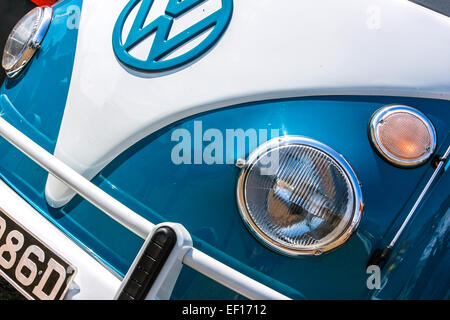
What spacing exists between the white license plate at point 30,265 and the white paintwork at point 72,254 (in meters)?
0.02

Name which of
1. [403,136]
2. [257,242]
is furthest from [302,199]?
[403,136]

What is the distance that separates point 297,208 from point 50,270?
78 centimetres

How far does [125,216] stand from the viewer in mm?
1408

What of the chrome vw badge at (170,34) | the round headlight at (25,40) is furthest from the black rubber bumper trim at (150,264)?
the round headlight at (25,40)

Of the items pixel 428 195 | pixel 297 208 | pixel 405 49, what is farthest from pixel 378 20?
A: pixel 297 208

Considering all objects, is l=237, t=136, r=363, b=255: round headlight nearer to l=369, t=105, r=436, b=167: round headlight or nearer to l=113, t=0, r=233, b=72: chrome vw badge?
l=369, t=105, r=436, b=167: round headlight

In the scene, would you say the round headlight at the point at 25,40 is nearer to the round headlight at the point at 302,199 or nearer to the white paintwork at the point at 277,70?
the white paintwork at the point at 277,70

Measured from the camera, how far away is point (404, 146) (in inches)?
56.7

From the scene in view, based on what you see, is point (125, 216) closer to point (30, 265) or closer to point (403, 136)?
point (30, 265)

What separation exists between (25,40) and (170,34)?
73cm

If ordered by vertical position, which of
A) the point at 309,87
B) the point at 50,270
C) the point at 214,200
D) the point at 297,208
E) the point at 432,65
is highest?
the point at 432,65

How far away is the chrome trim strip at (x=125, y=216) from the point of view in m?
1.30

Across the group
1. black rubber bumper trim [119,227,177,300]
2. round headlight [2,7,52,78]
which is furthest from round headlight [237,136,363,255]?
round headlight [2,7,52,78]

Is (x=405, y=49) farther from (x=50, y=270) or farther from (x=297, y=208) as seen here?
(x=50, y=270)
